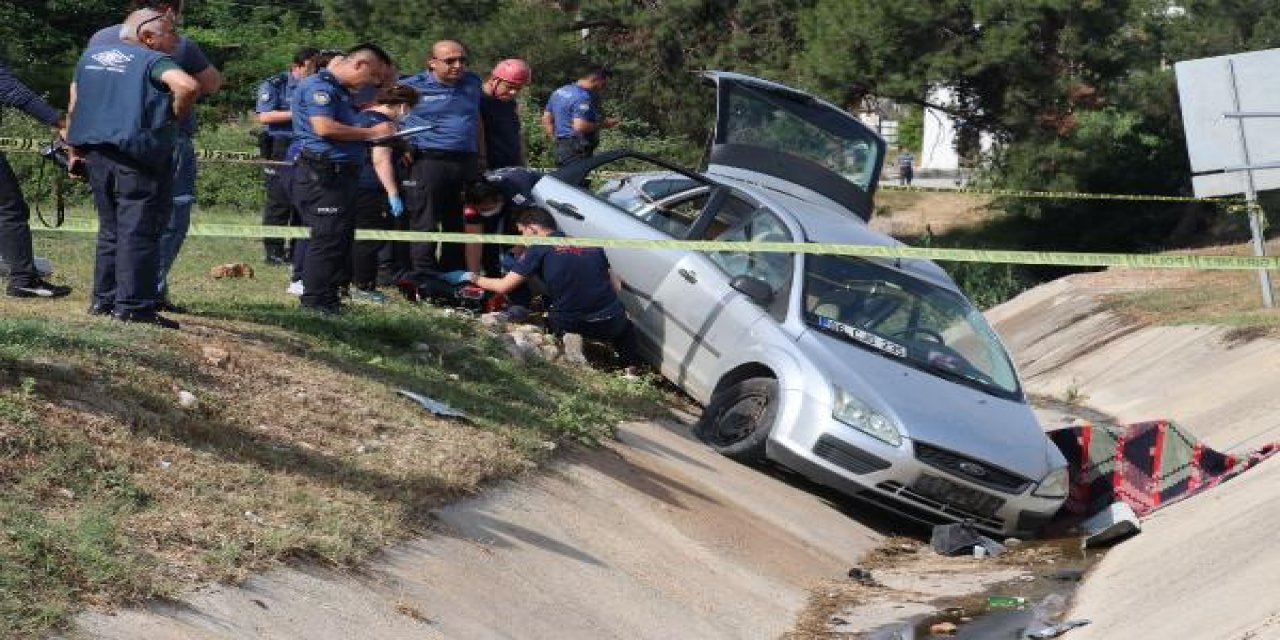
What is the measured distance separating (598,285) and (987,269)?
54.7 feet

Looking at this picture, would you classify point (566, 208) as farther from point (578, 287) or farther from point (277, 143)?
point (277, 143)

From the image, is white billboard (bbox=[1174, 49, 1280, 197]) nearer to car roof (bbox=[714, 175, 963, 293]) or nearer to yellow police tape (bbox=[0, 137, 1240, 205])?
yellow police tape (bbox=[0, 137, 1240, 205])

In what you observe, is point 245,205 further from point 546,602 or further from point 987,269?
point 546,602

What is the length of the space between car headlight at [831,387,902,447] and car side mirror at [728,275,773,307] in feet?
3.45

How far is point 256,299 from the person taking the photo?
11.8m

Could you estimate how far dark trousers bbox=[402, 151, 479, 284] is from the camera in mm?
13062

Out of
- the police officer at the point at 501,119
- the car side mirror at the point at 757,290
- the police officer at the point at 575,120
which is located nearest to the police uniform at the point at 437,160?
the police officer at the point at 501,119

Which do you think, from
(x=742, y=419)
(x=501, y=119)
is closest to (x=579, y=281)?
(x=742, y=419)

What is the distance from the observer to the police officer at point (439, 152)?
13.1 metres

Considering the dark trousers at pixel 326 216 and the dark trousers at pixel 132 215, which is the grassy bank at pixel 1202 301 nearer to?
the dark trousers at pixel 326 216

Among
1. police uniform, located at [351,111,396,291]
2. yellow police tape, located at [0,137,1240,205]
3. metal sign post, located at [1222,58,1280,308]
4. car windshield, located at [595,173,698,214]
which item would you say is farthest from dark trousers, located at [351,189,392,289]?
metal sign post, located at [1222,58,1280,308]

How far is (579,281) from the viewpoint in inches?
485

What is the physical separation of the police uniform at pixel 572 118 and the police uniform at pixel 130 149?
627cm

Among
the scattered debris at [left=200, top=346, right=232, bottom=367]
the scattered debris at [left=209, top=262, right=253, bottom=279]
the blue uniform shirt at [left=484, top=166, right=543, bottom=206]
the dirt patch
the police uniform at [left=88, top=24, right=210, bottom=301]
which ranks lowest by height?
the dirt patch
